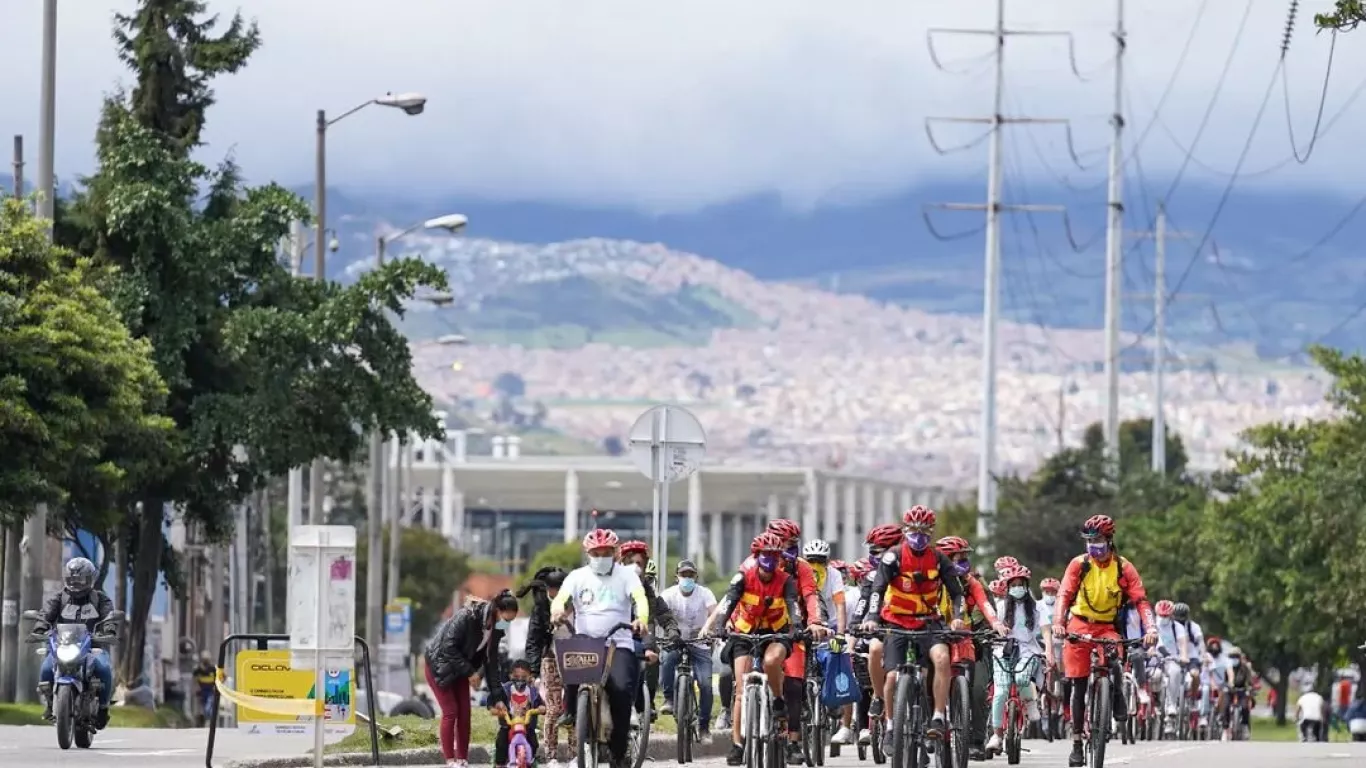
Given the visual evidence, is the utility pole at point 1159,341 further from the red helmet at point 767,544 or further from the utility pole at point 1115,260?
the red helmet at point 767,544

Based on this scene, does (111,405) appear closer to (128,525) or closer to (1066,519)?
(128,525)

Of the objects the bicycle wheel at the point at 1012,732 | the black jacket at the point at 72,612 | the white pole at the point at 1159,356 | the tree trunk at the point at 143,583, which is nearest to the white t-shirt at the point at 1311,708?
the tree trunk at the point at 143,583

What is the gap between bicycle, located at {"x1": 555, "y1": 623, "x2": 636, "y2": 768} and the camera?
21.6 m

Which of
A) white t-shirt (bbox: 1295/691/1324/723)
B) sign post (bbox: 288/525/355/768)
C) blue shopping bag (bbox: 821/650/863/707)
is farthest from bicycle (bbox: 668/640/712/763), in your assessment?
white t-shirt (bbox: 1295/691/1324/723)

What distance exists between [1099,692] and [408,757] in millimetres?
5933

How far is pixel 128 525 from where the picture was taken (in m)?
51.3

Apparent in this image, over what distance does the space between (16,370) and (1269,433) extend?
124 ft

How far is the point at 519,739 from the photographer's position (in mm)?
22219

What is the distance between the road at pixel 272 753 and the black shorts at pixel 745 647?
4.22m

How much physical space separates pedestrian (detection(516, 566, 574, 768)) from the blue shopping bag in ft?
15.0

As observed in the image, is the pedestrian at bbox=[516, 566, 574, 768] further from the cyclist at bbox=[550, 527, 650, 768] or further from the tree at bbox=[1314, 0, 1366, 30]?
the tree at bbox=[1314, 0, 1366, 30]

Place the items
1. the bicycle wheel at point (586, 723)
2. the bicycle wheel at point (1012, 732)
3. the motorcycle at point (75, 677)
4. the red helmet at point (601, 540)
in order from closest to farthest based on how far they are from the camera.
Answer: the bicycle wheel at point (586, 723)
the red helmet at point (601, 540)
the bicycle wheel at point (1012, 732)
the motorcycle at point (75, 677)

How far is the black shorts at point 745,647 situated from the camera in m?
22.5

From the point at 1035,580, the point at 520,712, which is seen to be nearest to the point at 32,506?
the point at 520,712
